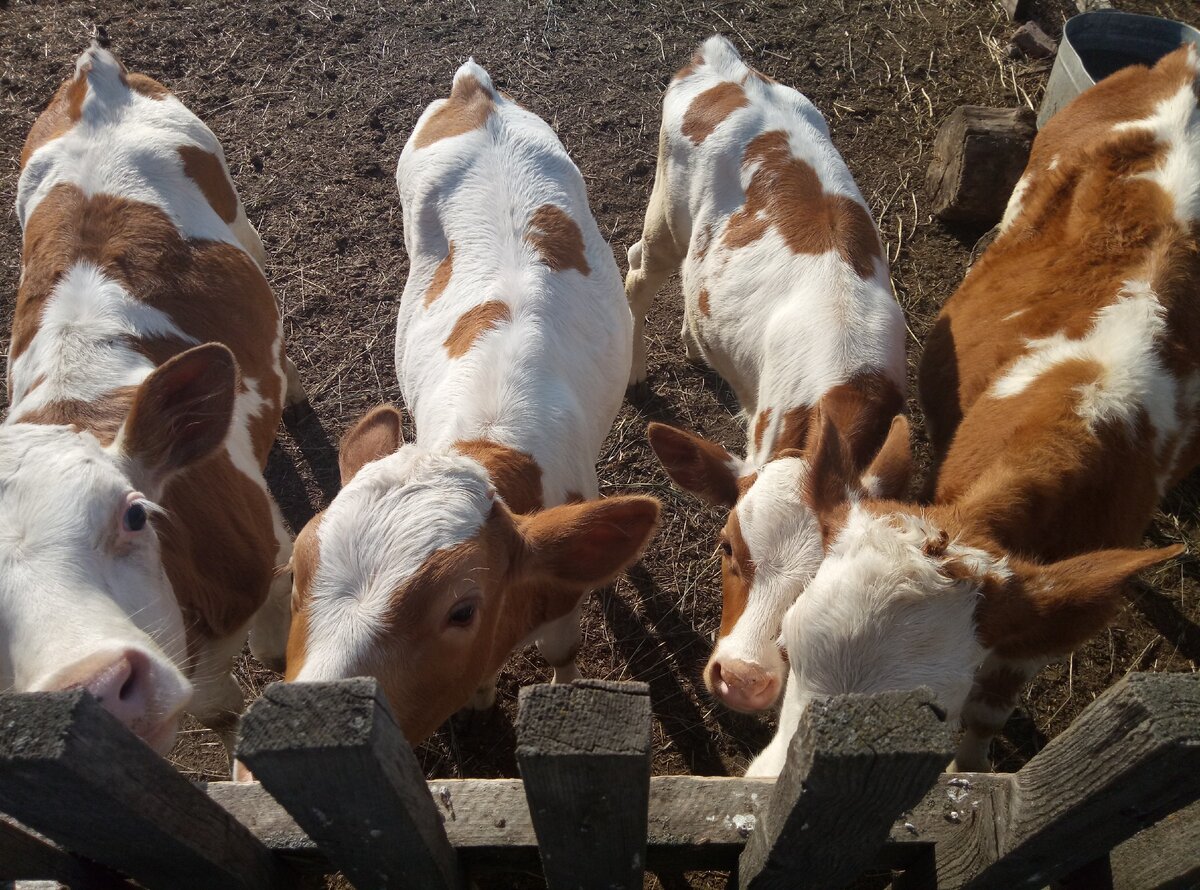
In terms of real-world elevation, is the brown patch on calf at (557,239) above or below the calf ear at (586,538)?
above

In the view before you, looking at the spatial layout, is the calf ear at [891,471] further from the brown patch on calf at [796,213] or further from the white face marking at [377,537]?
the white face marking at [377,537]

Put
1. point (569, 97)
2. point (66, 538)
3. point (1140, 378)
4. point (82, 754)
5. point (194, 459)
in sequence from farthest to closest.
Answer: point (569, 97), point (1140, 378), point (194, 459), point (66, 538), point (82, 754)

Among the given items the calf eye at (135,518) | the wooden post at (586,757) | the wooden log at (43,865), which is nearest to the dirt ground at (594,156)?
the calf eye at (135,518)

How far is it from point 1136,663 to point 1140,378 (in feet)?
5.53

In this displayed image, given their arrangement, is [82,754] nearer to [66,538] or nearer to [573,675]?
[66,538]

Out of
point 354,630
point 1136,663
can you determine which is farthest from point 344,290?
point 1136,663

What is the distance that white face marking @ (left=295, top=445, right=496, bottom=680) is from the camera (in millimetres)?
2020

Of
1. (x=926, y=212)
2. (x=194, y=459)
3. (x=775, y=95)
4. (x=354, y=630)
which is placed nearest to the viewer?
(x=354, y=630)

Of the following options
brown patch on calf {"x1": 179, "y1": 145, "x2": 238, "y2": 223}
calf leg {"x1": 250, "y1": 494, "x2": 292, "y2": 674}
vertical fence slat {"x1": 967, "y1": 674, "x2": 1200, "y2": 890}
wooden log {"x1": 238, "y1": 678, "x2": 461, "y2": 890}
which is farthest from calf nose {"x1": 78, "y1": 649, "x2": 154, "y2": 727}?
brown patch on calf {"x1": 179, "y1": 145, "x2": 238, "y2": 223}

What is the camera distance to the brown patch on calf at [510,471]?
9.14 ft

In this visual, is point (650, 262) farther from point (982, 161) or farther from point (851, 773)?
point (851, 773)

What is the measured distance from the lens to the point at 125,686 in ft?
6.43

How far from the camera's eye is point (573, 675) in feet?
11.9

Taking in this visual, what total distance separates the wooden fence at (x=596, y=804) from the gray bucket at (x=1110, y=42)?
19.8ft
